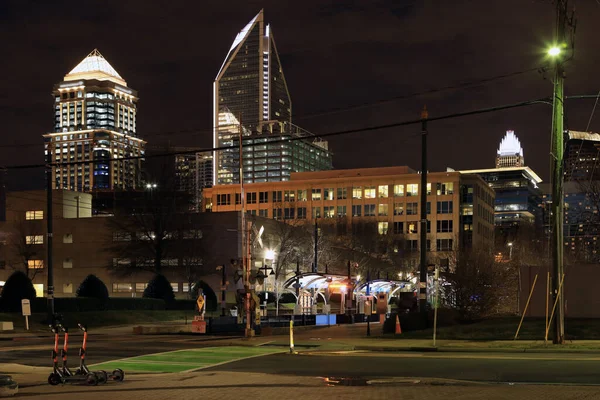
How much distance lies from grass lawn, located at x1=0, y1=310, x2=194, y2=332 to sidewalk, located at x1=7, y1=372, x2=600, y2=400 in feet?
99.4

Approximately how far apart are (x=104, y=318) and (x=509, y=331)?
31645 mm

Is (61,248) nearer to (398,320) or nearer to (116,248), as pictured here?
(116,248)

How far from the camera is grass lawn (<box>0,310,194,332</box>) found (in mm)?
46281

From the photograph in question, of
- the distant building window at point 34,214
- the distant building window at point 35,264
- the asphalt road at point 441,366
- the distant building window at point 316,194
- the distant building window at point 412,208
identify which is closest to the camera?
the asphalt road at point 441,366

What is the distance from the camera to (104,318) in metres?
52.4

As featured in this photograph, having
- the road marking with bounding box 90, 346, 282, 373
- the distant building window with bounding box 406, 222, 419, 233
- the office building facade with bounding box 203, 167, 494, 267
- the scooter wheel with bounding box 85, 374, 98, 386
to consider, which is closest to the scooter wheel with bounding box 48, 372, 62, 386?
the scooter wheel with bounding box 85, 374, 98, 386

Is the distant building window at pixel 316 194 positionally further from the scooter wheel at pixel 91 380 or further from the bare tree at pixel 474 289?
the scooter wheel at pixel 91 380

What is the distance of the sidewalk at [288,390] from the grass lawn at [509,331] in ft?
44.0

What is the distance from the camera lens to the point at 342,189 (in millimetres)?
153500

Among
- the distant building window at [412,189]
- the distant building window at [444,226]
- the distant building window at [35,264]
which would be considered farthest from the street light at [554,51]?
the distant building window at [412,189]

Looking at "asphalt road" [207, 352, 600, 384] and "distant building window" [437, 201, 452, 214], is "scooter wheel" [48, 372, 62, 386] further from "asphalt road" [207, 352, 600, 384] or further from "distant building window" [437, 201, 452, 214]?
"distant building window" [437, 201, 452, 214]

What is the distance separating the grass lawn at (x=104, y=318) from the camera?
4628cm

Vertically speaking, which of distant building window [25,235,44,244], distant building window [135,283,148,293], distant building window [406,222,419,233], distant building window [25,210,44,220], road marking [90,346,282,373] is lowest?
distant building window [135,283,148,293]

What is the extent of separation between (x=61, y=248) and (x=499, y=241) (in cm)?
5738
